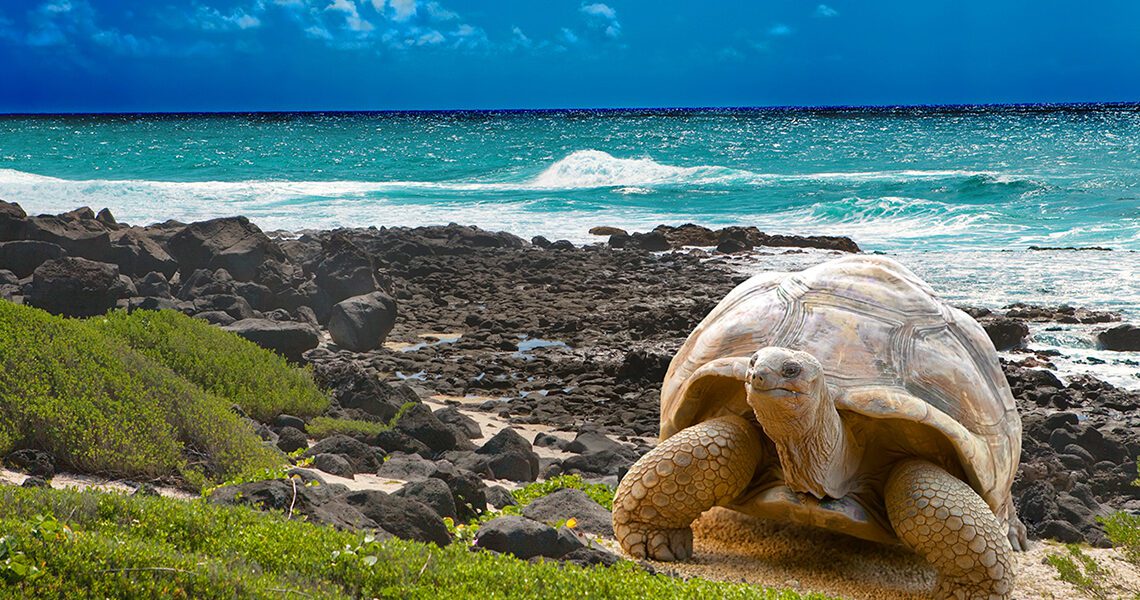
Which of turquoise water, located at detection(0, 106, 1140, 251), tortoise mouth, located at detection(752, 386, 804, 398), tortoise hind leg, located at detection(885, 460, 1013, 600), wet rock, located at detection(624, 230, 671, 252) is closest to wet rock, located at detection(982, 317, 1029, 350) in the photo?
tortoise hind leg, located at detection(885, 460, 1013, 600)

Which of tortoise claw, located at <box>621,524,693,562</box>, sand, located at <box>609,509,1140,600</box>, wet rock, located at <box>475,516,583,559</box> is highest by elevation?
wet rock, located at <box>475,516,583,559</box>

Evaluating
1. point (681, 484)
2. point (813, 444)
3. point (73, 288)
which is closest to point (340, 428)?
point (681, 484)

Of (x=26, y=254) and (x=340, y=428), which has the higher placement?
(x=26, y=254)

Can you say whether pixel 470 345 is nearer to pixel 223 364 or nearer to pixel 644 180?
pixel 223 364

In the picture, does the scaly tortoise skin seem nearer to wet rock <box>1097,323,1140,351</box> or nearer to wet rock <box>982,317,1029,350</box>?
wet rock <box>982,317,1029,350</box>

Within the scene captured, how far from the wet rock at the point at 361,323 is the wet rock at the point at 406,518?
7.61 metres

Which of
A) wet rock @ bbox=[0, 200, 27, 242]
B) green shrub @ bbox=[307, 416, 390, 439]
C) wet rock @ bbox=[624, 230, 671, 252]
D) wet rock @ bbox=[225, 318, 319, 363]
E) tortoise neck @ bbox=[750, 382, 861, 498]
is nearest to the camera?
tortoise neck @ bbox=[750, 382, 861, 498]

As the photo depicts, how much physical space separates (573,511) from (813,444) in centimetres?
184

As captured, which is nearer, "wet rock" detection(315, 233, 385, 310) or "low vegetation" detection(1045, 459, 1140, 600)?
"low vegetation" detection(1045, 459, 1140, 600)

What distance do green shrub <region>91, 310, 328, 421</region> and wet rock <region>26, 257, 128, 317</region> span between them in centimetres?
369

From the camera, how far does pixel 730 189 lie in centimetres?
3994

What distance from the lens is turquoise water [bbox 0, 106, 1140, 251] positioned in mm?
29406

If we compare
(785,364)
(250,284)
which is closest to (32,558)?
(785,364)

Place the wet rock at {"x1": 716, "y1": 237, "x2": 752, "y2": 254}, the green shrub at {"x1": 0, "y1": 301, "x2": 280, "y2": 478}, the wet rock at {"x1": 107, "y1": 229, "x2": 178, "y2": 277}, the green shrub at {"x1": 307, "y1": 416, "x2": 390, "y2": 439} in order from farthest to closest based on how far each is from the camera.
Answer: the wet rock at {"x1": 716, "y1": 237, "x2": 752, "y2": 254} → the wet rock at {"x1": 107, "y1": 229, "x2": 178, "y2": 277} → the green shrub at {"x1": 307, "y1": 416, "x2": 390, "y2": 439} → the green shrub at {"x1": 0, "y1": 301, "x2": 280, "y2": 478}
